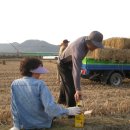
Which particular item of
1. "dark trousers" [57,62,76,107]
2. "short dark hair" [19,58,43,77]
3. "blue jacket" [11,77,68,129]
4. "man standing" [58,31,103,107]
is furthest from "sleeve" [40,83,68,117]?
"dark trousers" [57,62,76,107]

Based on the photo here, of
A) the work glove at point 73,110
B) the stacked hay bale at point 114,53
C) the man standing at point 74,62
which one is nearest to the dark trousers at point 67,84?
the man standing at point 74,62

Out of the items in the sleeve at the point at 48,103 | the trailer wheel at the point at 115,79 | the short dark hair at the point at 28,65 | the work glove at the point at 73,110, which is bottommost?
the trailer wheel at the point at 115,79

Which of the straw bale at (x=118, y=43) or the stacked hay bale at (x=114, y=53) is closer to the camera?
the stacked hay bale at (x=114, y=53)

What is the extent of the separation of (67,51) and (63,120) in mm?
1293

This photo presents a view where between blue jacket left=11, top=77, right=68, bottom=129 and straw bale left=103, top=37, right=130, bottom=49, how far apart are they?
11.4m

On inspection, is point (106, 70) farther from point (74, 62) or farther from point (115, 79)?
point (74, 62)

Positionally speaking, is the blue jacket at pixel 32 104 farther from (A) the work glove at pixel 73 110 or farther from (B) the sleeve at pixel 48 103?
(A) the work glove at pixel 73 110

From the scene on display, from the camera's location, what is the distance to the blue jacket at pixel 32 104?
5.73 meters

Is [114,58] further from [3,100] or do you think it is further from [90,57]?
[3,100]

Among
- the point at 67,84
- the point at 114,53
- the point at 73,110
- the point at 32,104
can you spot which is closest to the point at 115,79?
the point at 114,53

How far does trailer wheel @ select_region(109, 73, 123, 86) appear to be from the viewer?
52.9ft

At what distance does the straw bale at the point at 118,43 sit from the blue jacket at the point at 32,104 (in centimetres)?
1139

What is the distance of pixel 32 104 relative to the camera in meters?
5.90

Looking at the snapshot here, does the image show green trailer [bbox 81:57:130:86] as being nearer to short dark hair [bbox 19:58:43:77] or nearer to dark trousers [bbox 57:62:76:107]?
dark trousers [bbox 57:62:76:107]
